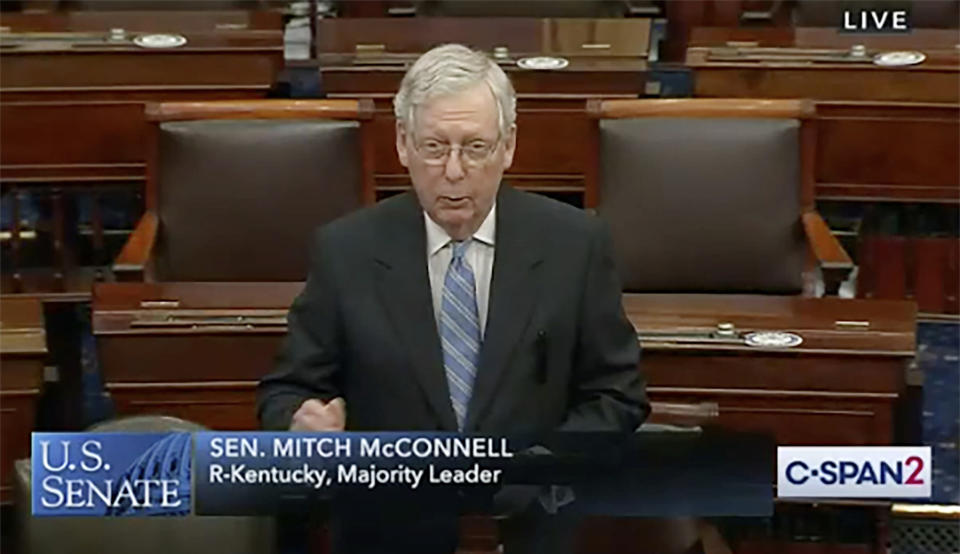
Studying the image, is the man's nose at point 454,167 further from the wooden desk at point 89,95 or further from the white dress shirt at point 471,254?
the wooden desk at point 89,95

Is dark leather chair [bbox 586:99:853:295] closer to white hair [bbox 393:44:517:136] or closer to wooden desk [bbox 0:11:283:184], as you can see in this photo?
wooden desk [bbox 0:11:283:184]

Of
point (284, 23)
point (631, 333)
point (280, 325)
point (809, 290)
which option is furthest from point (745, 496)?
point (284, 23)

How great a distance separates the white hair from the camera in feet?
5.62

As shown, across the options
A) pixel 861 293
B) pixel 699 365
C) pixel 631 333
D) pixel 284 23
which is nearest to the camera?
pixel 631 333

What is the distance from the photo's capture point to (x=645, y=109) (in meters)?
2.79

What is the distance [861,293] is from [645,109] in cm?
68

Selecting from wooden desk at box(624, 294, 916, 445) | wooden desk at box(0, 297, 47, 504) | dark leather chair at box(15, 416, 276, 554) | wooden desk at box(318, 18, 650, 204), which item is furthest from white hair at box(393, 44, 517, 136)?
wooden desk at box(318, 18, 650, 204)

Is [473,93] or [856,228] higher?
[473,93]

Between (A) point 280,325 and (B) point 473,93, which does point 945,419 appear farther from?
(B) point 473,93

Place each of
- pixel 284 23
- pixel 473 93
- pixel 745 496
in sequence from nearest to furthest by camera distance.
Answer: pixel 745 496
pixel 473 93
pixel 284 23

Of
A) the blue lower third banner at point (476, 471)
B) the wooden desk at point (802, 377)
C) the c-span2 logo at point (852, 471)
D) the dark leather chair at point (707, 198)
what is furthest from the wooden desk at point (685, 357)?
the blue lower third banner at point (476, 471)

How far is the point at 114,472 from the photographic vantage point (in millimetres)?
1418

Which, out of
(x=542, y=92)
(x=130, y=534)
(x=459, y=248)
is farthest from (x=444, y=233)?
(x=542, y=92)

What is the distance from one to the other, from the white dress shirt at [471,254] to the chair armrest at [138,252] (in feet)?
2.97
